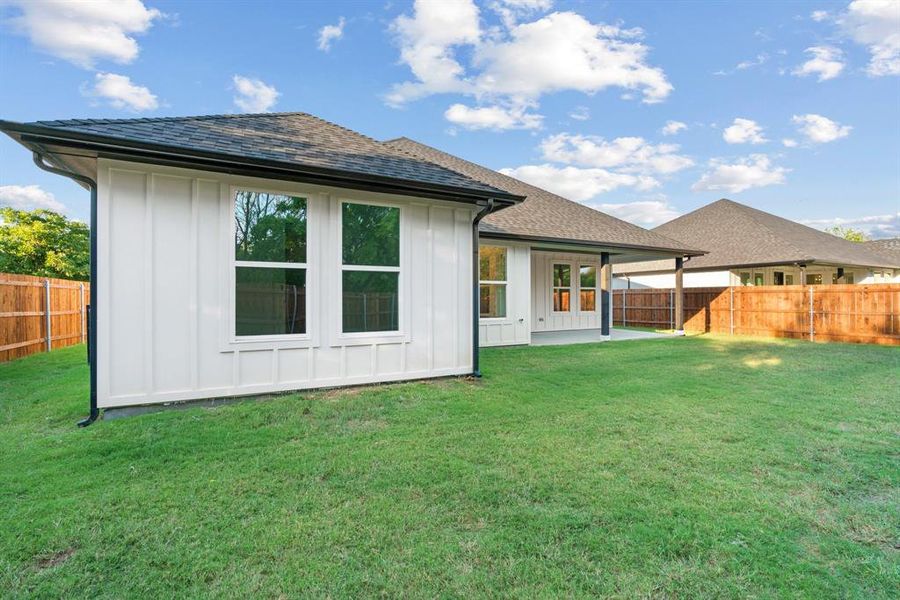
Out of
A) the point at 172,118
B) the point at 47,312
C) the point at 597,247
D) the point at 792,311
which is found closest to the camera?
the point at 172,118

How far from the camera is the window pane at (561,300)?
45.7 feet

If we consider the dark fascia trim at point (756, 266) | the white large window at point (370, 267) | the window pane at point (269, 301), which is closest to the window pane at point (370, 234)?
the white large window at point (370, 267)

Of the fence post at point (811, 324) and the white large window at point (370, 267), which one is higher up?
the white large window at point (370, 267)

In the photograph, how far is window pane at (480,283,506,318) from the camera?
10.5 m

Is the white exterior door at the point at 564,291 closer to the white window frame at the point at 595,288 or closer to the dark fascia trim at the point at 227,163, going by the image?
the white window frame at the point at 595,288

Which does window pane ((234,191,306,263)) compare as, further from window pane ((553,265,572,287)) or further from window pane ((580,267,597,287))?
window pane ((580,267,597,287))

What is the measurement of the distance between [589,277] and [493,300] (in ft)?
18.6

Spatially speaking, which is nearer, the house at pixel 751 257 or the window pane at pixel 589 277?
the window pane at pixel 589 277

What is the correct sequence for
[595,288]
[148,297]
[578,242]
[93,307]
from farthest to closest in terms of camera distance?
[595,288], [578,242], [148,297], [93,307]

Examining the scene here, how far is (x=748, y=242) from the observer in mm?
18422

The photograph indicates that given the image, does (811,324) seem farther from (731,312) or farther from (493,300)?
(493,300)

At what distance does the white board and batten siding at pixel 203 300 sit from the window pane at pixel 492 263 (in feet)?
13.9

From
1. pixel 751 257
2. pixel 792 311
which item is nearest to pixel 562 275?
pixel 792 311

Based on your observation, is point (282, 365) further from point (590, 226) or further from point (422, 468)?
point (590, 226)
